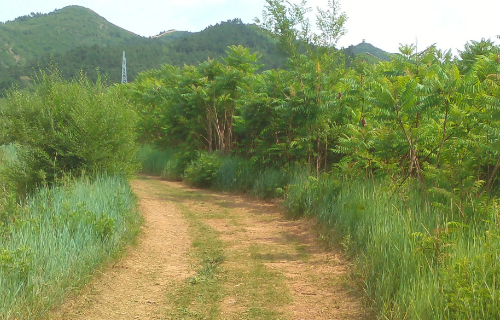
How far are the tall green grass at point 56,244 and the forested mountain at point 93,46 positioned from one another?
32.1 m

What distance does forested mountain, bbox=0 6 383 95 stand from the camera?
2346 inches

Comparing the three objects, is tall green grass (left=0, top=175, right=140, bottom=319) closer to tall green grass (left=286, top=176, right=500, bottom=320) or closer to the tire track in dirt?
the tire track in dirt

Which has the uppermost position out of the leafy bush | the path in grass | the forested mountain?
the forested mountain

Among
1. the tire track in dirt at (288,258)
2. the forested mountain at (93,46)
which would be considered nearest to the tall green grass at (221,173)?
the tire track in dirt at (288,258)

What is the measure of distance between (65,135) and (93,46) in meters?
64.8

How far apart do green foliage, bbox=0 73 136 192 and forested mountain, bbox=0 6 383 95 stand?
95.0ft

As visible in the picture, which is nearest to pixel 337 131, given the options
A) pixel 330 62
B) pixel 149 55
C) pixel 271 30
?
pixel 330 62

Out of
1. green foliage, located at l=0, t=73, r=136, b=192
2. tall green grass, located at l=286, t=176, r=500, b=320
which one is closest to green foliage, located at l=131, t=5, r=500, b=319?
tall green grass, located at l=286, t=176, r=500, b=320

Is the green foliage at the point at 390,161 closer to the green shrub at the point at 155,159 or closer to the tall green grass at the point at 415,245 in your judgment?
the tall green grass at the point at 415,245

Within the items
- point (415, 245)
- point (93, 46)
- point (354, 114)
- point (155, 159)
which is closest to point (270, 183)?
point (354, 114)

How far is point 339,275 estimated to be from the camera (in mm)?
6039

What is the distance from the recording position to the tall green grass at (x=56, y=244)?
4.60 m

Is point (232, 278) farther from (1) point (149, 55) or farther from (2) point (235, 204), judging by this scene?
(1) point (149, 55)

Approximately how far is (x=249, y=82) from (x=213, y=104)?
1762 millimetres
